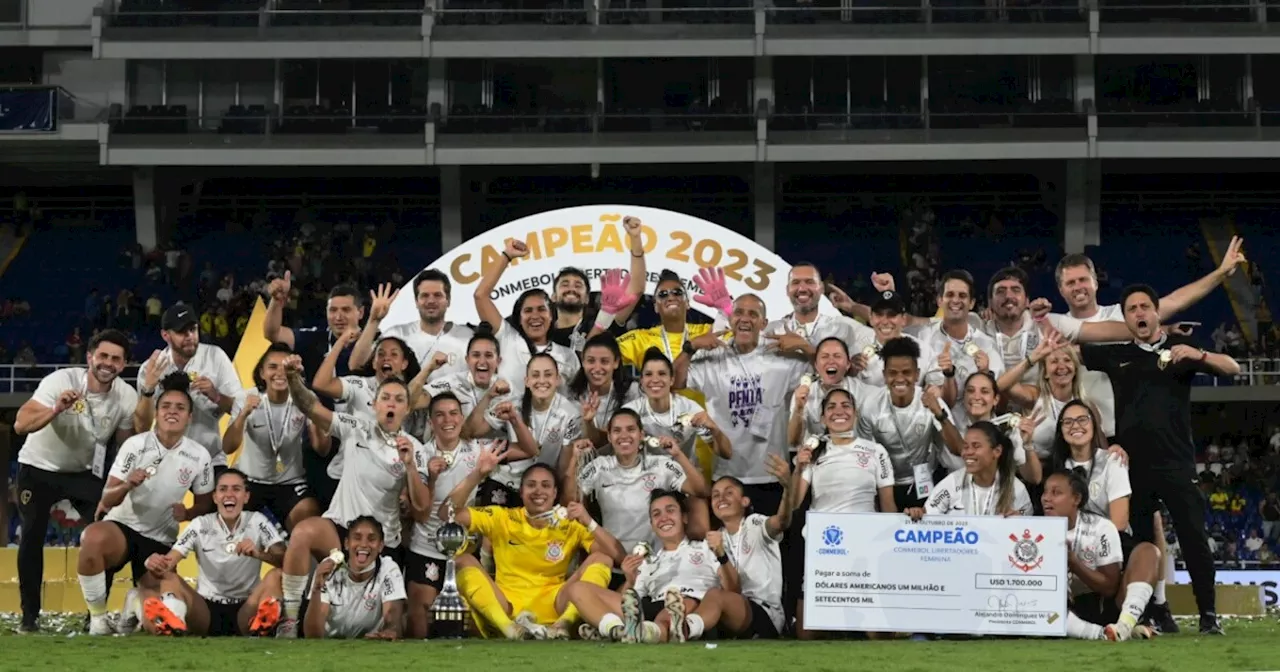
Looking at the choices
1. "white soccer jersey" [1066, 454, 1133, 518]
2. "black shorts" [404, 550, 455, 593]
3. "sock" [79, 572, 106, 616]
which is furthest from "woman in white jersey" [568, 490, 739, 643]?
"sock" [79, 572, 106, 616]

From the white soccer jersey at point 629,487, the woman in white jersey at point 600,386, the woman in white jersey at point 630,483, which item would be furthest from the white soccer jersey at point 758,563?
the woman in white jersey at point 600,386

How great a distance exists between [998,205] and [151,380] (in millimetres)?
27383

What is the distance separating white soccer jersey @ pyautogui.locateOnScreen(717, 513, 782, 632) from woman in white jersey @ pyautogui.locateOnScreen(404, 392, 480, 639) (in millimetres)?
1921

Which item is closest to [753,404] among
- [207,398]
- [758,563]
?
[758,563]

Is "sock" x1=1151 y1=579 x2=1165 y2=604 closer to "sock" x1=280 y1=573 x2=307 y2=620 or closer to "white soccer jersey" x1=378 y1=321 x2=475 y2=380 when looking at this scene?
"white soccer jersey" x1=378 y1=321 x2=475 y2=380

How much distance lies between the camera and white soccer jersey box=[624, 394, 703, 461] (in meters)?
11.9

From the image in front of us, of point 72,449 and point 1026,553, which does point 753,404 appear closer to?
point 1026,553

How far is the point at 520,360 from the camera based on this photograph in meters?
12.6

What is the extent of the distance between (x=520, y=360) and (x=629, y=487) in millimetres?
1440

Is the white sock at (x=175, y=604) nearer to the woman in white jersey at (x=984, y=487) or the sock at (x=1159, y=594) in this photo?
the woman in white jersey at (x=984, y=487)

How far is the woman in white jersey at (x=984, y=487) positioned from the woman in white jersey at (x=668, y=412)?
1.55 metres

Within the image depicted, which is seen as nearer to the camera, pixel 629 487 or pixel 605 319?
pixel 629 487

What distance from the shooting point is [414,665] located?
9.36 meters

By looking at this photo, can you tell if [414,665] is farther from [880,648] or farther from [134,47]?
[134,47]
